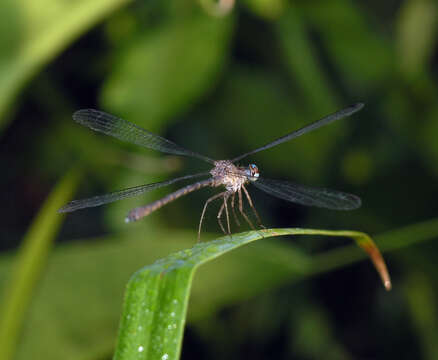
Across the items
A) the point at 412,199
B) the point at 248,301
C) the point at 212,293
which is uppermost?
the point at 412,199

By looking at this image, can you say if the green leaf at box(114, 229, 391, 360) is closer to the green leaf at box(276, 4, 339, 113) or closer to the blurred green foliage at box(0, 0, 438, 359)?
the blurred green foliage at box(0, 0, 438, 359)

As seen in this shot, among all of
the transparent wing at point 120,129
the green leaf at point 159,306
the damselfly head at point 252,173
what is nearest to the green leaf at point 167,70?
the transparent wing at point 120,129

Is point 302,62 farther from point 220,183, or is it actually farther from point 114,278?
point 114,278

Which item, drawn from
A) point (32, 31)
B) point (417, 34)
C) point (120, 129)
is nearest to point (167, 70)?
point (120, 129)

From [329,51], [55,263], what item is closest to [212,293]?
[55,263]

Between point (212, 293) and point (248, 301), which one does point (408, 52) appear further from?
point (212, 293)

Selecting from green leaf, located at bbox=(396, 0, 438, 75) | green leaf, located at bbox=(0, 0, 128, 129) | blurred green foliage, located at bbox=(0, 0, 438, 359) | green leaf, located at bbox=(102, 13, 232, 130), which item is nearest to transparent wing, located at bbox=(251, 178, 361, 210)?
blurred green foliage, located at bbox=(0, 0, 438, 359)
